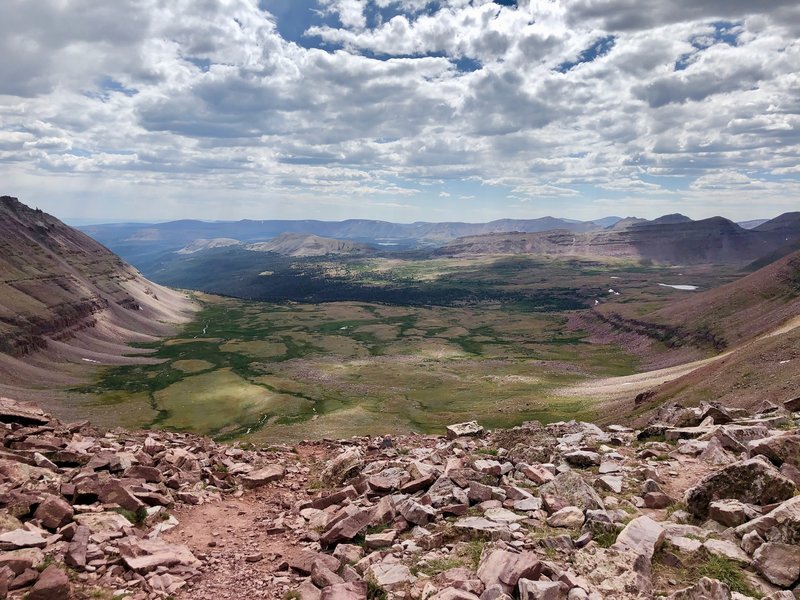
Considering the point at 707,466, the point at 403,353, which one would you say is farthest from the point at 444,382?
the point at 707,466

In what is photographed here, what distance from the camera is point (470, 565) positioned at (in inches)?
608

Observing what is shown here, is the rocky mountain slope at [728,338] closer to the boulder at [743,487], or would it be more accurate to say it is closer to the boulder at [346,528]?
the boulder at [743,487]

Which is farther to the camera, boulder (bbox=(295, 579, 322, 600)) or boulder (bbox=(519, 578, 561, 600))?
boulder (bbox=(295, 579, 322, 600))

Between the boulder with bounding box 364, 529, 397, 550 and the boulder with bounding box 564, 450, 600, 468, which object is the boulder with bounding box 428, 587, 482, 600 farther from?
the boulder with bounding box 564, 450, 600, 468

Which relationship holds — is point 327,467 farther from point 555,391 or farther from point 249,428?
point 555,391

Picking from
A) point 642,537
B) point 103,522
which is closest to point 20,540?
point 103,522

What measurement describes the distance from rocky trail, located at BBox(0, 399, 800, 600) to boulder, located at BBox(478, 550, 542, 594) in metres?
0.06

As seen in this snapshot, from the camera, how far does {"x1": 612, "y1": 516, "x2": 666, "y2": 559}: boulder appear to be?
14.5 m

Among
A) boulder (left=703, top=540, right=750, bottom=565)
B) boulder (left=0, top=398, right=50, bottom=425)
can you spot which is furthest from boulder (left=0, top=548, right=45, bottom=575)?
boulder (left=703, top=540, right=750, bottom=565)

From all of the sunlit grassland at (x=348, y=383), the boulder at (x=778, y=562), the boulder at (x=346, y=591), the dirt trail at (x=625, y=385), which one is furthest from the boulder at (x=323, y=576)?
the dirt trail at (x=625, y=385)

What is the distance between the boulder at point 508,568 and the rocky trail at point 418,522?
0.06m

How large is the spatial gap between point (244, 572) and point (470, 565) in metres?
8.43

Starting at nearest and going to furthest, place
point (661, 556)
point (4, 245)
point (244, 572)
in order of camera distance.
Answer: point (661, 556)
point (244, 572)
point (4, 245)

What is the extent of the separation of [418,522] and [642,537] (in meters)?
8.02
